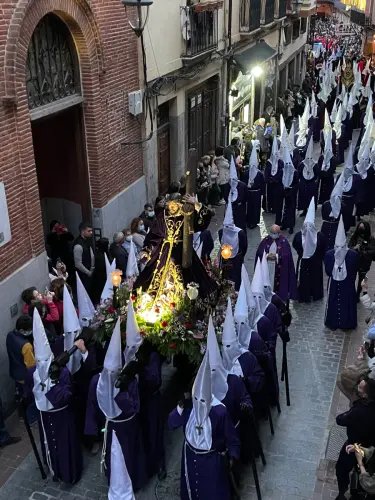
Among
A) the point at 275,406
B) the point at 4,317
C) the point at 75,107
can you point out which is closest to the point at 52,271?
the point at 4,317

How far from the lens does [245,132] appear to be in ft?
64.4

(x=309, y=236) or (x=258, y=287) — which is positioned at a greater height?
(x=258, y=287)

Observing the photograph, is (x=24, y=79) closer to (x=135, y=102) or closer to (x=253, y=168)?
(x=135, y=102)

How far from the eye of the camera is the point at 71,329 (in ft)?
20.8

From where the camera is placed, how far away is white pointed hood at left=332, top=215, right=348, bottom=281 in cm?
868

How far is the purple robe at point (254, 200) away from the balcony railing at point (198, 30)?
347cm

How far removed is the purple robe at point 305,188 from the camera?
13.6 m

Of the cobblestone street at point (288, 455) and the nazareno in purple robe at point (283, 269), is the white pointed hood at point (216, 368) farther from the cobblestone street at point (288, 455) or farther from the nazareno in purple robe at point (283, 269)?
the nazareno in purple robe at point (283, 269)

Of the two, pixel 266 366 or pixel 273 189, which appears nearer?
pixel 266 366

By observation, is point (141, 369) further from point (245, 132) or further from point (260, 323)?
point (245, 132)

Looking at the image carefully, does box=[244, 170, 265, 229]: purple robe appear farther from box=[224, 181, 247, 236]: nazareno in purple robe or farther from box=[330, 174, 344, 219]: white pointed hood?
box=[330, 174, 344, 219]: white pointed hood

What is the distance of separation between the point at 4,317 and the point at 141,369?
2349 mm

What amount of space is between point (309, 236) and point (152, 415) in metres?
4.75

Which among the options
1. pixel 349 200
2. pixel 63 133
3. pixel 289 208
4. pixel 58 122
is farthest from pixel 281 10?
pixel 63 133
